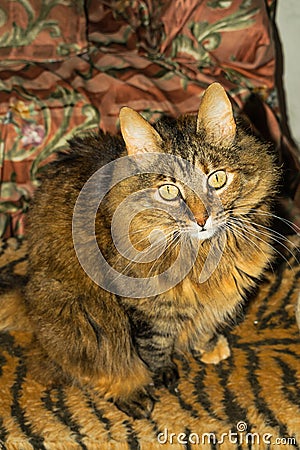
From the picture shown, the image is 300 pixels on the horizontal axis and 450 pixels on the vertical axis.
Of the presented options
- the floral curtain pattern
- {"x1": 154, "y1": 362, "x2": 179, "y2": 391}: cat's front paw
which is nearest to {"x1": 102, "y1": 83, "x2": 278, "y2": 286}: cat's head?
{"x1": 154, "y1": 362, "x2": 179, "y2": 391}: cat's front paw

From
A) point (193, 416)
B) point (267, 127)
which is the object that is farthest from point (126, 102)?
point (193, 416)

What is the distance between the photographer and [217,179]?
137 centimetres

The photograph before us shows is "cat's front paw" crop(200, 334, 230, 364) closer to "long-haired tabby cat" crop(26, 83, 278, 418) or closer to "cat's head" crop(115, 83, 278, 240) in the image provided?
"long-haired tabby cat" crop(26, 83, 278, 418)

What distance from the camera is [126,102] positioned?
7.09 ft

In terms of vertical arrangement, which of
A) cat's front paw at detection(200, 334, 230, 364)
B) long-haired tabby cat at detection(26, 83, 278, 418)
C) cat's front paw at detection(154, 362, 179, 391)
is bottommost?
cat's front paw at detection(154, 362, 179, 391)

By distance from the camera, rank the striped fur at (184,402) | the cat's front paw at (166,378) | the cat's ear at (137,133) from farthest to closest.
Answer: the cat's front paw at (166,378)
the striped fur at (184,402)
the cat's ear at (137,133)

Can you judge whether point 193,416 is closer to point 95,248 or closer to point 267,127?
point 95,248

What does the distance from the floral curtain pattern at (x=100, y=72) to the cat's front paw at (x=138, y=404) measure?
840 mm

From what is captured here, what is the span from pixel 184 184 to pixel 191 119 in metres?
0.21

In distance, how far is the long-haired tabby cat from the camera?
4.51 ft

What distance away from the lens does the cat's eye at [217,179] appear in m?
1.37

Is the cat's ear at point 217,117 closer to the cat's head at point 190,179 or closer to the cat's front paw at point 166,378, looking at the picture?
the cat's head at point 190,179

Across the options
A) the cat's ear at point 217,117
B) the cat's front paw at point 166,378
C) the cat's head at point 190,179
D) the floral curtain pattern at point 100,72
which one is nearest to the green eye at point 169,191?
the cat's head at point 190,179

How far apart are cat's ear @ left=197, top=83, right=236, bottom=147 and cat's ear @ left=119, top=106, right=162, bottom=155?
0.10 metres
